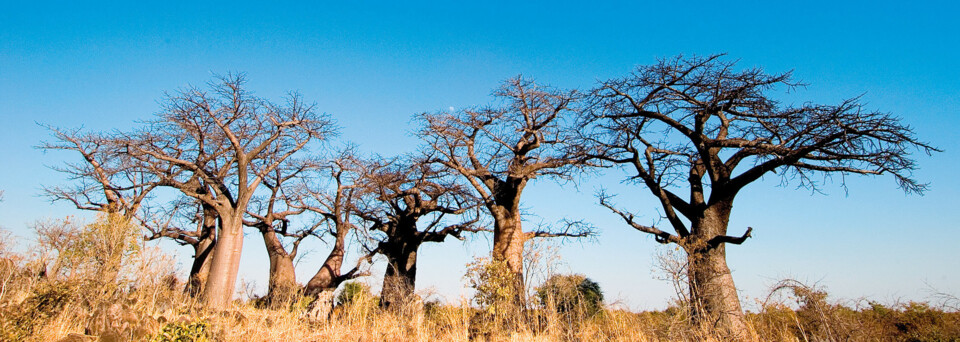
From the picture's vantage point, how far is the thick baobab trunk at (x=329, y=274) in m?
12.2

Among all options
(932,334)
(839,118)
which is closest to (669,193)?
(839,118)

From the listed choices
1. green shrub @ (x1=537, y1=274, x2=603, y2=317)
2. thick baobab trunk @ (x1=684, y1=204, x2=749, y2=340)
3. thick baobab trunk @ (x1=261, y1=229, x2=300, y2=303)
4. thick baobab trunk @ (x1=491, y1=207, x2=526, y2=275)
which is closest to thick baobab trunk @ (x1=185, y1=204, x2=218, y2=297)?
thick baobab trunk @ (x1=261, y1=229, x2=300, y2=303)

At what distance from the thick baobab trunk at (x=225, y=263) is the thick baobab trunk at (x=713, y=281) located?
8.05 metres

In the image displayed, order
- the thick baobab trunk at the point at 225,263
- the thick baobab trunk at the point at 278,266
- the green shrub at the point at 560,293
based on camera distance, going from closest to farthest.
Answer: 1. the green shrub at the point at 560,293
2. the thick baobab trunk at the point at 225,263
3. the thick baobab trunk at the point at 278,266

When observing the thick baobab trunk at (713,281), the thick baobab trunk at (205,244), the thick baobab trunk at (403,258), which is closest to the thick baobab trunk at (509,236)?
the thick baobab trunk at (713,281)

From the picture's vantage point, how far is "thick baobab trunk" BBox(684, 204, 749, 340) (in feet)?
20.4

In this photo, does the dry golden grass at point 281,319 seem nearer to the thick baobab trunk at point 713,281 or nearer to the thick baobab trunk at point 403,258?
the thick baobab trunk at point 713,281

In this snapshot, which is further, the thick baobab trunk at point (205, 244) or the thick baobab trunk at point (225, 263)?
the thick baobab trunk at point (205, 244)

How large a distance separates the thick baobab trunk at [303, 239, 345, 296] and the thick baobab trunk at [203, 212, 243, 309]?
1.99 m

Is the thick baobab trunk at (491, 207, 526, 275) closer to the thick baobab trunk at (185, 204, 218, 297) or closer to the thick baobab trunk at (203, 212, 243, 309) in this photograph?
the thick baobab trunk at (203, 212, 243, 309)

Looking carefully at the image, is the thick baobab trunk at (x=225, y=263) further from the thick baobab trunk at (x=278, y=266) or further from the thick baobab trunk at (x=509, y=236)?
the thick baobab trunk at (x=509, y=236)

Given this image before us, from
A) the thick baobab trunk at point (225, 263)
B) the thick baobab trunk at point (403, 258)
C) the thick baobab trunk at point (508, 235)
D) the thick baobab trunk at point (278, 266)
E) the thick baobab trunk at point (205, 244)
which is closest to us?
the thick baobab trunk at point (508, 235)

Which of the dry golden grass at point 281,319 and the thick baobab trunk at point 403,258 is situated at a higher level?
the thick baobab trunk at point 403,258

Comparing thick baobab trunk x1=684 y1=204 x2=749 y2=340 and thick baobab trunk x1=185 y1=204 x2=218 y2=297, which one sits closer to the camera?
Result: thick baobab trunk x1=684 y1=204 x2=749 y2=340
